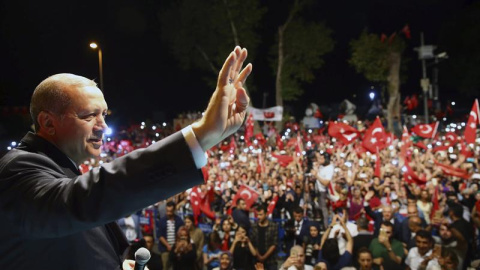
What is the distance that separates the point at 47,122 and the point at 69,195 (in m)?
0.38

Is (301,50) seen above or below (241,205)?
above

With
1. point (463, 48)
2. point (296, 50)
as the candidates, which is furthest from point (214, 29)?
point (463, 48)

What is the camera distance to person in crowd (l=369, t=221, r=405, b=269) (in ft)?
22.6

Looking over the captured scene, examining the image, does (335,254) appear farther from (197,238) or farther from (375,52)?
(375,52)

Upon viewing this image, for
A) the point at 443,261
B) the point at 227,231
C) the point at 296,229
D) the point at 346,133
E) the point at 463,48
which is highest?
the point at 463,48

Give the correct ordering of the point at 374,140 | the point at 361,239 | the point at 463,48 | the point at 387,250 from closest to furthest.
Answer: the point at 387,250, the point at 361,239, the point at 374,140, the point at 463,48

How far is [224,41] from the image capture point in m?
31.6

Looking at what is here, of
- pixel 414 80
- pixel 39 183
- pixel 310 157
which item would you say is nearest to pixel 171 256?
pixel 39 183

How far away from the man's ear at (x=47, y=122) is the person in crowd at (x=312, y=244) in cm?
692

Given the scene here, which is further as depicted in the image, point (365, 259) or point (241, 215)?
point (241, 215)

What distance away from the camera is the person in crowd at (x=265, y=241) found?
313 inches

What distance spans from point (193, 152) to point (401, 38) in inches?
1224

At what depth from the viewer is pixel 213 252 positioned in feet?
26.6

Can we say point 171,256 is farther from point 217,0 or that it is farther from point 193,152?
point 217,0
